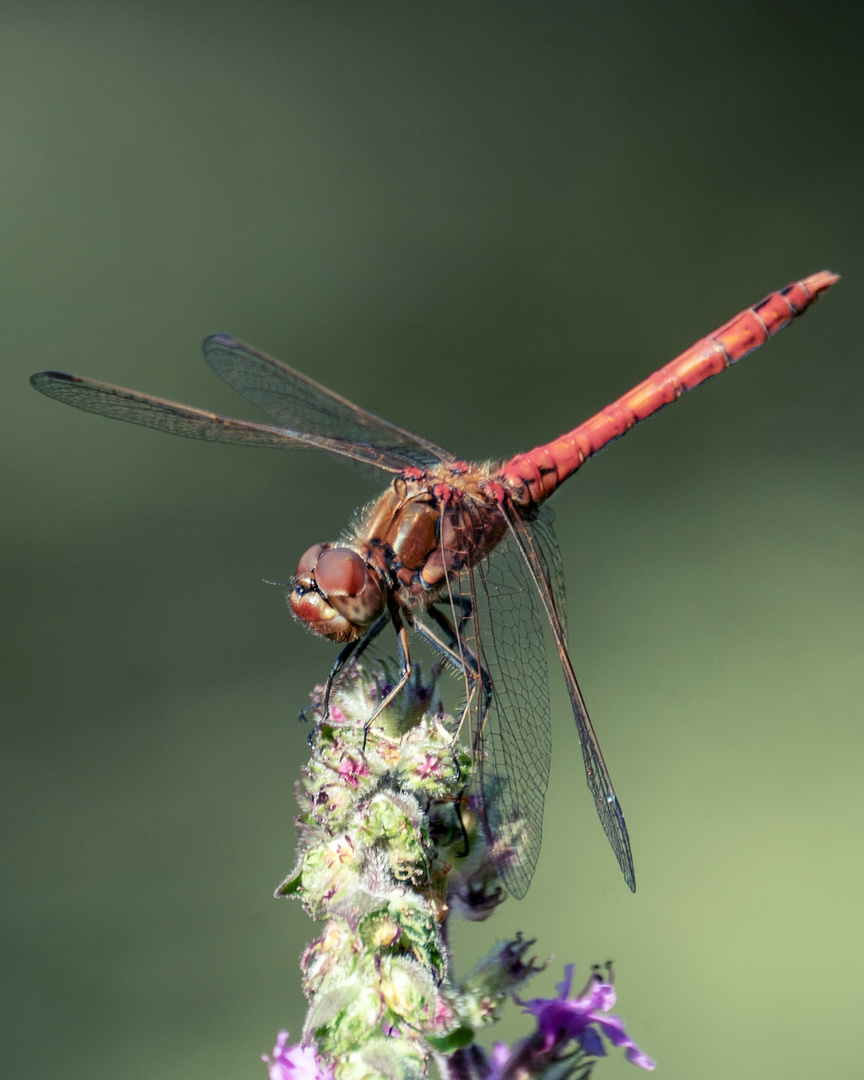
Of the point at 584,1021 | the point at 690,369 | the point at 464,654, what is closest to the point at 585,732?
the point at 464,654

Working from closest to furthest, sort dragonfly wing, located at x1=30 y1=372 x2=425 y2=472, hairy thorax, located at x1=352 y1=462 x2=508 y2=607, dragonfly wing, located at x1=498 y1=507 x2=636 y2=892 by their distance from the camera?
dragonfly wing, located at x1=498 y1=507 x2=636 y2=892 < hairy thorax, located at x1=352 y1=462 x2=508 y2=607 < dragonfly wing, located at x1=30 y1=372 x2=425 y2=472

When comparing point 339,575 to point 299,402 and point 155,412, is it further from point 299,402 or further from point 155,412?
point 299,402

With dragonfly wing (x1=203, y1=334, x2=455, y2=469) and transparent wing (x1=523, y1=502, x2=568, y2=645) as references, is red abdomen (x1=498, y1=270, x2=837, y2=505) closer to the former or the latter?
transparent wing (x1=523, y1=502, x2=568, y2=645)

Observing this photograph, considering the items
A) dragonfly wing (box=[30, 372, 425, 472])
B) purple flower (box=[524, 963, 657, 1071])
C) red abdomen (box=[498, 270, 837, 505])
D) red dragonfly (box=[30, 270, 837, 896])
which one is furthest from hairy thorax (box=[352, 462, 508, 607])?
purple flower (box=[524, 963, 657, 1071])

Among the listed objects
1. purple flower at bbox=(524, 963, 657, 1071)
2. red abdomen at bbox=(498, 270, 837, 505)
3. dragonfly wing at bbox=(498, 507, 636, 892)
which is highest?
red abdomen at bbox=(498, 270, 837, 505)

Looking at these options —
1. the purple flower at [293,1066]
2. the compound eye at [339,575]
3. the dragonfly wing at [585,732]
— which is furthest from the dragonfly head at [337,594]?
the purple flower at [293,1066]

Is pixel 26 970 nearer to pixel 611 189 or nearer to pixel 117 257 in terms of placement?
pixel 117 257

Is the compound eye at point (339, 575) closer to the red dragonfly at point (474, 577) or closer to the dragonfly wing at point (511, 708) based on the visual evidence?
the red dragonfly at point (474, 577)
